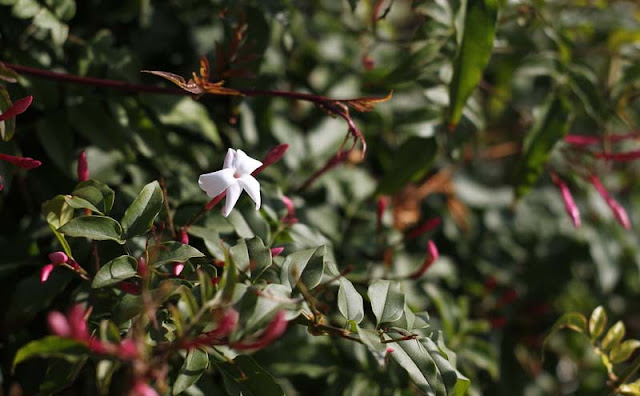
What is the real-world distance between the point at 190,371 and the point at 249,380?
0.08 metres

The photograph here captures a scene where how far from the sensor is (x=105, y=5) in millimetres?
1099

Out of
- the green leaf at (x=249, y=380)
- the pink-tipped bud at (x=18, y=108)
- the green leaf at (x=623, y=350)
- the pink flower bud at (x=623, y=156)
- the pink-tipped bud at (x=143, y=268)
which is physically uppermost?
the pink-tipped bud at (x=18, y=108)

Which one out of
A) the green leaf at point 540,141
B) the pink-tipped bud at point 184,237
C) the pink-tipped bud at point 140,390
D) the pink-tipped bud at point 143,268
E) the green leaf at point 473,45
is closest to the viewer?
the pink-tipped bud at point 140,390

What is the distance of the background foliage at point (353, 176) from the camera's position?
85 cm

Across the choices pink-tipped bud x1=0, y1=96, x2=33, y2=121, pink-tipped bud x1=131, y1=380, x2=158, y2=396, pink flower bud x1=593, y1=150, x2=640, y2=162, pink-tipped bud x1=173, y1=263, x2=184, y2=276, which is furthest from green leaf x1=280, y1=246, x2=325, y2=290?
pink flower bud x1=593, y1=150, x2=640, y2=162

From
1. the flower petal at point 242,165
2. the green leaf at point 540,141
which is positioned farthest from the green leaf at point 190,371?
the green leaf at point 540,141

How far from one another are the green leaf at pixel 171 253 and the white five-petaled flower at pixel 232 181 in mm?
55

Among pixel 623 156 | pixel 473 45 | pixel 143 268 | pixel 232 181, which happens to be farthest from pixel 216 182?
pixel 623 156

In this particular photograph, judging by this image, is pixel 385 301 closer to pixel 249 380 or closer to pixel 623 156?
pixel 249 380

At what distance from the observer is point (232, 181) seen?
0.72 metres

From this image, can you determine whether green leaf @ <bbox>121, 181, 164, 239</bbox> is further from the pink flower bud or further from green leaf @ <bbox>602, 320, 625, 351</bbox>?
the pink flower bud

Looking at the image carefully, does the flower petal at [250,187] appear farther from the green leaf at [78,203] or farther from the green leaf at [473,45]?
the green leaf at [473,45]

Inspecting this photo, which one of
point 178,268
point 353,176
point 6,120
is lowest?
point 353,176

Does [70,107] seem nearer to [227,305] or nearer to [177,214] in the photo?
[177,214]
